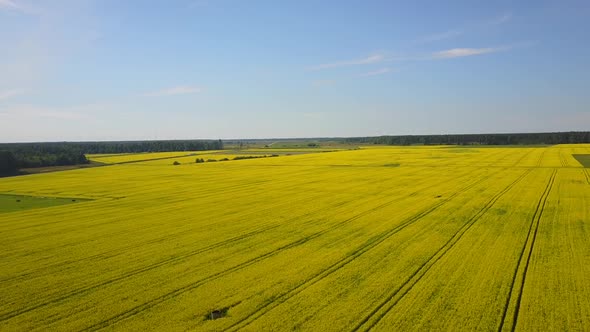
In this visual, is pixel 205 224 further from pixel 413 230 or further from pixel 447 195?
pixel 447 195

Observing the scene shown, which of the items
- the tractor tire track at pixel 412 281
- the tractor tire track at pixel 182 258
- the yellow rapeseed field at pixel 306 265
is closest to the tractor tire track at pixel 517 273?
the yellow rapeseed field at pixel 306 265

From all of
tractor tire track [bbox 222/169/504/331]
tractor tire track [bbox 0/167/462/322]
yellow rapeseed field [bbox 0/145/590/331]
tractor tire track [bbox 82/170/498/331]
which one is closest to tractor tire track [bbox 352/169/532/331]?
yellow rapeseed field [bbox 0/145/590/331]

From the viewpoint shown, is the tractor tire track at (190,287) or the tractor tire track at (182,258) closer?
the tractor tire track at (190,287)

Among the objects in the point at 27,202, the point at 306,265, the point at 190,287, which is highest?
the point at 306,265

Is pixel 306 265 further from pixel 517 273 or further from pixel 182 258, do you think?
pixel 517 273

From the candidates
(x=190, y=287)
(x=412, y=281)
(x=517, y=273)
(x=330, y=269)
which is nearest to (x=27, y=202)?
(x=190, y=287)

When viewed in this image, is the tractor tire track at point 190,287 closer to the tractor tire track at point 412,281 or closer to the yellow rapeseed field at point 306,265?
the yellow rapeseed field at point 306,265
